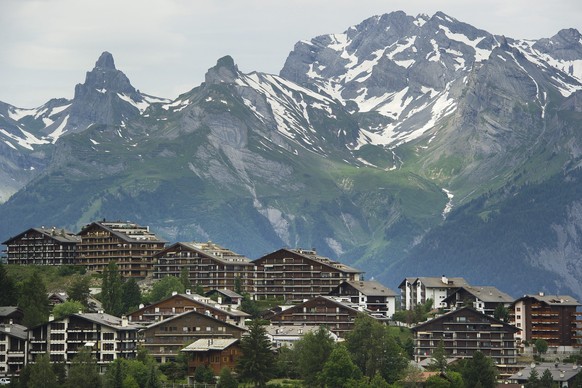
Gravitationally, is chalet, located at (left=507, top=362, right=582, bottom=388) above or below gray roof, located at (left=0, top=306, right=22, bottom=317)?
below

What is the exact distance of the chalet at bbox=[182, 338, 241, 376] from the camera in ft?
586

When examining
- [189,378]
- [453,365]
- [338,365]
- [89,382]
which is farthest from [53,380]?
[453,365]

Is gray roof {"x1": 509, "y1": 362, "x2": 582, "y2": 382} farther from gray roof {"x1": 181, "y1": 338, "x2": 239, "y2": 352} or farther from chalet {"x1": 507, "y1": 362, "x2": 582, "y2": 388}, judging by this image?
gray roof {"x1": 181, "y1": 338, "x2": 239, "y2": 352}

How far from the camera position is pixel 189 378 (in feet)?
578

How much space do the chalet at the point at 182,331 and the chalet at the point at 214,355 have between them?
8841 millimetres

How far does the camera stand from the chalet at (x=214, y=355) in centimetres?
17862

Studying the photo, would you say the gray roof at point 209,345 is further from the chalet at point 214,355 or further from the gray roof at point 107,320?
the gray roof at point 107,320

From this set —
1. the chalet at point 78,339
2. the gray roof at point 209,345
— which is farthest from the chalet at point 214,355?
the chalet at point 78,339

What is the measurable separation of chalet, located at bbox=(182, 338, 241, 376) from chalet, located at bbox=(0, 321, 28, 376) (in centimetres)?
1772

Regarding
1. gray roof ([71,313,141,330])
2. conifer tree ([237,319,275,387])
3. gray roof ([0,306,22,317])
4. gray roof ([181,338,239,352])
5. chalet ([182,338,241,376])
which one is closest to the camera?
conifer tree ([237,319,275,387])

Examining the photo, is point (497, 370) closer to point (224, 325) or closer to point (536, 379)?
point (536, 379)

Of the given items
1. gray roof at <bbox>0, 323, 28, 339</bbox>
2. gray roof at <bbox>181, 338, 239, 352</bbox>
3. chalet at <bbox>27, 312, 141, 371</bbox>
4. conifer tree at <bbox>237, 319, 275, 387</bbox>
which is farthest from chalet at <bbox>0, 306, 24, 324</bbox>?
conifer tree at <bbox>237, 319, 275, 387</bbox>

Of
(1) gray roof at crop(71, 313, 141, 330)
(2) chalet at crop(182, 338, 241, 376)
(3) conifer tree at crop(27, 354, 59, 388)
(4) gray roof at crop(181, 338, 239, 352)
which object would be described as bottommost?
(3) conifer tree at crop(27, 354, 59, 388)

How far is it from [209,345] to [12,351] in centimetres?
2159
